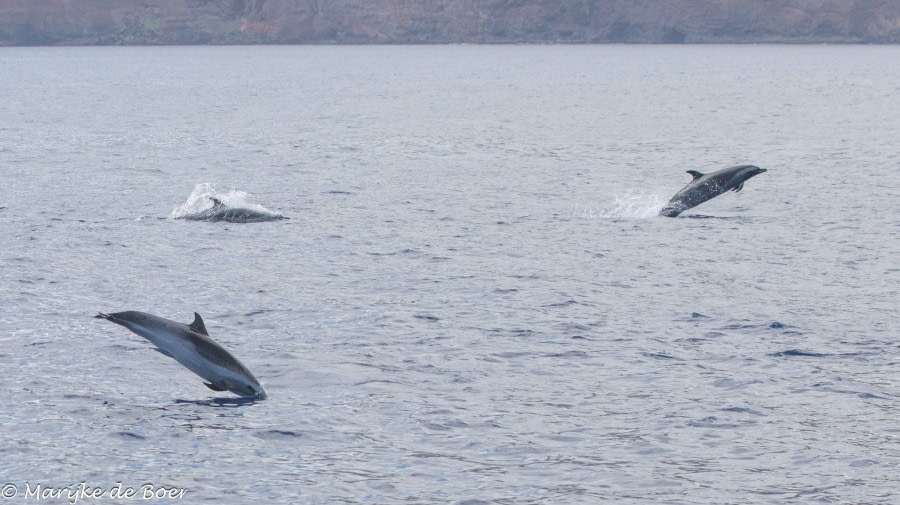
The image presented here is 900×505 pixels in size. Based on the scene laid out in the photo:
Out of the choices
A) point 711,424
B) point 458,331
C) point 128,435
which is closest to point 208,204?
point 458,331

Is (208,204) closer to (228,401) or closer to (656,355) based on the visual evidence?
(228,401)

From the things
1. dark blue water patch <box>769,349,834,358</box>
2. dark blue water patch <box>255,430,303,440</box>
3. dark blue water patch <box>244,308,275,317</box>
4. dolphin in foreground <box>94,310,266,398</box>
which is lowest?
dark blue water patch <box>255,430,303,440</box>

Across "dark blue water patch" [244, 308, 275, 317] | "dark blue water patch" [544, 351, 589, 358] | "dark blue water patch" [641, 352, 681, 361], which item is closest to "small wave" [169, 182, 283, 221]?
"dark blue water patch" [244, 308, 275, 317]

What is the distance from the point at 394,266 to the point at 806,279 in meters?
8.77

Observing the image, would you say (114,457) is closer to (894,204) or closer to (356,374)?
(356,374)

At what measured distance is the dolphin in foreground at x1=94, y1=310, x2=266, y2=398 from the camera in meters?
16.0

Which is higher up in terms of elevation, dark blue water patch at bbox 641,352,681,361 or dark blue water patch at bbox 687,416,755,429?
dark blue water patch at bbox 641,352,681,361

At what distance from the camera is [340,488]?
1379 cm

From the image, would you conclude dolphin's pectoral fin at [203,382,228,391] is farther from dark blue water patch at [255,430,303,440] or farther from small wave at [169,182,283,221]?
small wave at [169,182,283,221]

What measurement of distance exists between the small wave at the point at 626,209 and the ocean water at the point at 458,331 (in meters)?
0.20

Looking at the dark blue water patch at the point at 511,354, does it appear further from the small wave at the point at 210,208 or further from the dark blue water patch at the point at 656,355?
the small wave at the point at 210,208

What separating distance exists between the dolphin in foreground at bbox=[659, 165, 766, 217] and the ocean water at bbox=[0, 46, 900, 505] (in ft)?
1.40

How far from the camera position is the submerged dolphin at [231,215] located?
3284 centimetres

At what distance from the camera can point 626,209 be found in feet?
118
